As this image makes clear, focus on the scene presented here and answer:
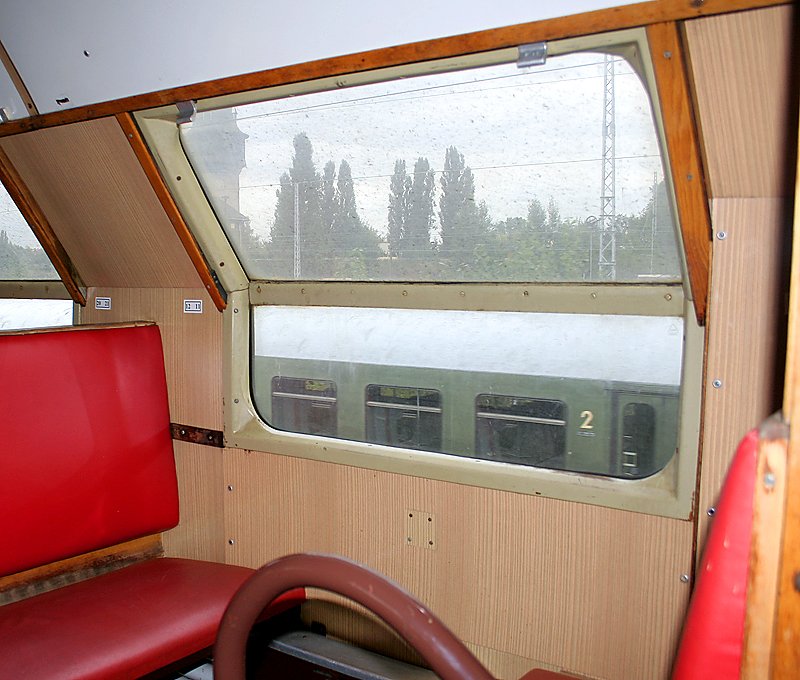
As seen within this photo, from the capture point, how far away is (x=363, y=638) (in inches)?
97.1

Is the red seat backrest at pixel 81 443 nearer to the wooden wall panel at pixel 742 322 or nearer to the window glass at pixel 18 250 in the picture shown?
the window glass at pixel 18 250

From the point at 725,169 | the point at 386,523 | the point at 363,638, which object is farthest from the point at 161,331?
the point at 725,169

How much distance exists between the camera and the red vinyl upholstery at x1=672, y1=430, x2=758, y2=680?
0.78 m

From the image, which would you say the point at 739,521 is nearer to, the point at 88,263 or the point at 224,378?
the point at 224,378

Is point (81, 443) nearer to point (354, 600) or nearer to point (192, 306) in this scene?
point (192, 306)

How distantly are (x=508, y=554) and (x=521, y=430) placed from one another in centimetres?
37

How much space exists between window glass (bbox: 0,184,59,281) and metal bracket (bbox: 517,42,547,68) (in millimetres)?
2362

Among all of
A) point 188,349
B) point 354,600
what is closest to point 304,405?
point 188,349

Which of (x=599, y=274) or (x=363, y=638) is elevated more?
(x=599, y=274)

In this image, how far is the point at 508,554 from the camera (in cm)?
213

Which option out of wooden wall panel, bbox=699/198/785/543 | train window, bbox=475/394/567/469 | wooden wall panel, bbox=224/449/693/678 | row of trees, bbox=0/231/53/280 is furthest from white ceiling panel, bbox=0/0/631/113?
wooden wall panel, bbox=224/449/693/678

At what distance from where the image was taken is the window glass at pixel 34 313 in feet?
10.5

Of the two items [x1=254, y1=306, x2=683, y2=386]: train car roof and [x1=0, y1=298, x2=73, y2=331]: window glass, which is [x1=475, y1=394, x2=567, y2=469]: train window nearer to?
[x1=254, y1=306, x2=683, y2=386]: train car roof

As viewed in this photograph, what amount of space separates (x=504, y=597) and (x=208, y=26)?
6.00ft
